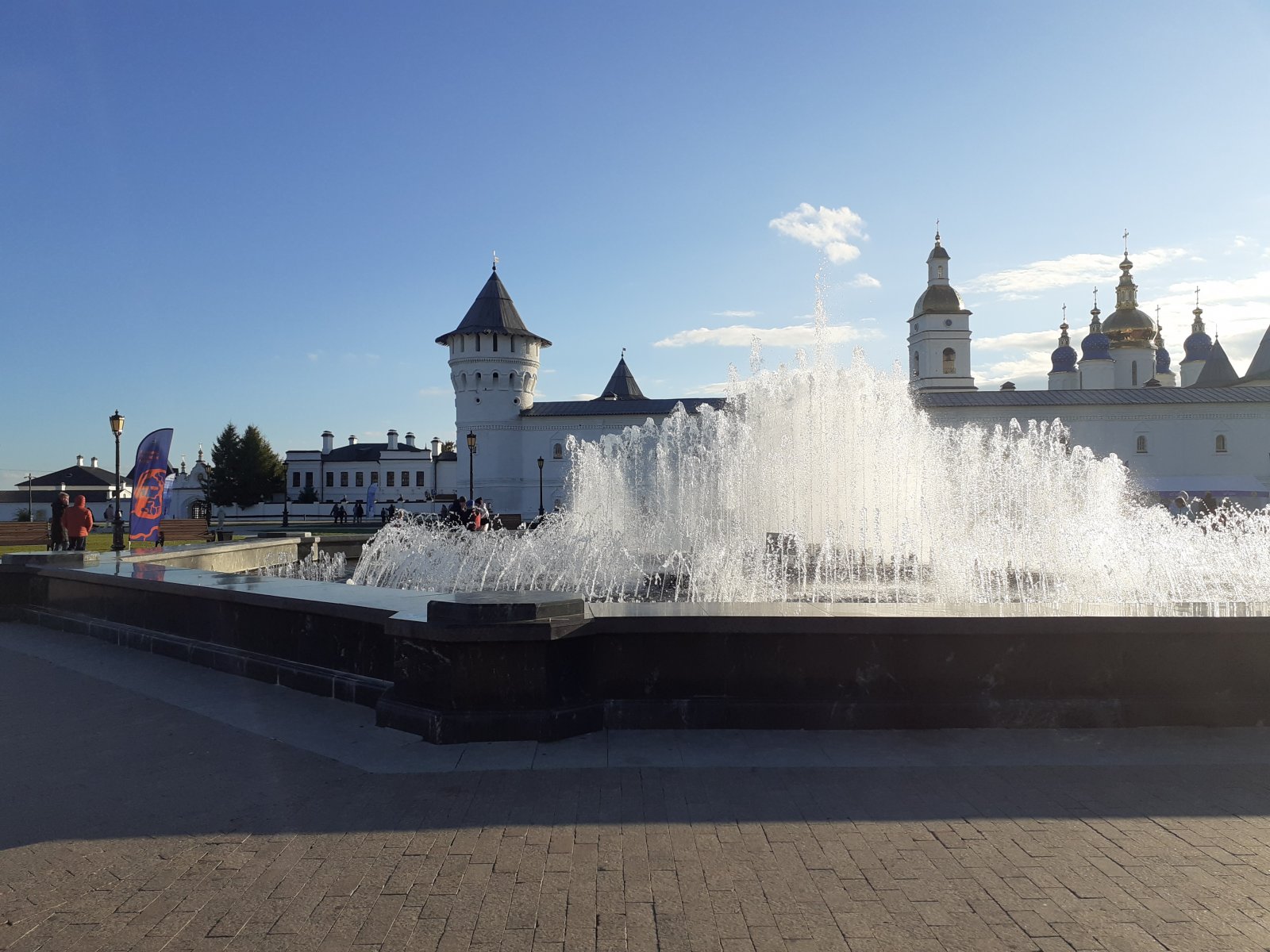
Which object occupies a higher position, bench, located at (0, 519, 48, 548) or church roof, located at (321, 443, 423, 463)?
church roof, located at (321, 443, 423, 463)

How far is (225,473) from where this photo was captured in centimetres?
6756

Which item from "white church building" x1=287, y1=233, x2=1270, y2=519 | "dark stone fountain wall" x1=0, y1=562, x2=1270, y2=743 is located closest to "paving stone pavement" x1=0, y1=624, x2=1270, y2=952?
"dark stone fountain wall" x1=0, y1=562, x2=1270, y2=743

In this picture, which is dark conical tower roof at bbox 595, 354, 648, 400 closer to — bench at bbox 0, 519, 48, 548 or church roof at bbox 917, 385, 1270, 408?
church roof at bbox 917, 385, 1270, 408

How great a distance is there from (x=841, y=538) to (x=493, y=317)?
40329 millimetres

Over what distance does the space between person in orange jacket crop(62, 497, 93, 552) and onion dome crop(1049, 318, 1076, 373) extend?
243ft

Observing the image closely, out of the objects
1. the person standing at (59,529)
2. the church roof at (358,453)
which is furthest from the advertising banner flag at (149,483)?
the church roof at (358,453)

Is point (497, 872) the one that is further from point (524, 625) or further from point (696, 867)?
point (524, 625)

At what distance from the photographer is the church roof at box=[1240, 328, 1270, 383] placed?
61.3 metres

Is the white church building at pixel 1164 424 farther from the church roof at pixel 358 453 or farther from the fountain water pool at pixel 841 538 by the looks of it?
the church roof at pixel 358 453

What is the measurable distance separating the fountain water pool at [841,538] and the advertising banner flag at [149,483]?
4.41m

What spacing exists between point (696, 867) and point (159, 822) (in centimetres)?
223

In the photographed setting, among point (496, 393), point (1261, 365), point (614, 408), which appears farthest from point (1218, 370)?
point (496, 393)

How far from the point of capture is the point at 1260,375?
61531mm

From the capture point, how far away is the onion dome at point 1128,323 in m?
67.7
